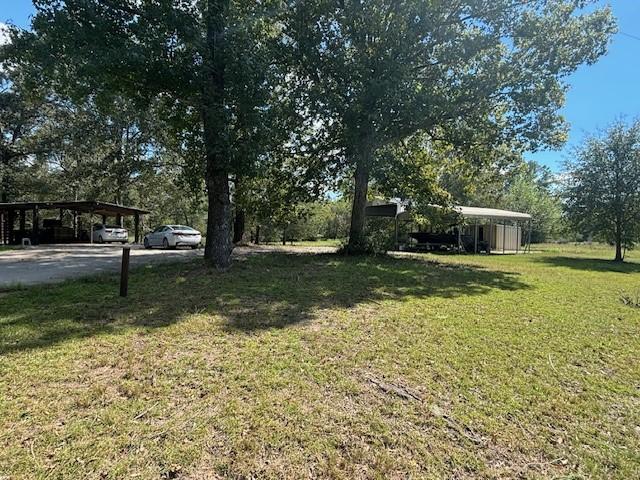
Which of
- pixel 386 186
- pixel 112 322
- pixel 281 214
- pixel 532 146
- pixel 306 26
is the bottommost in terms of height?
pixel 112 322

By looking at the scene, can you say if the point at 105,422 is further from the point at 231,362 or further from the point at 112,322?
the point at 112,322

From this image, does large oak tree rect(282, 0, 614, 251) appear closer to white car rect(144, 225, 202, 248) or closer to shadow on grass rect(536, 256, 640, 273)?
shadow on grass rect(536, 256, 640, 273)

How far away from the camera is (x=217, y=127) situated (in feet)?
25.2

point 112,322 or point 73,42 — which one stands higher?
point 73,42

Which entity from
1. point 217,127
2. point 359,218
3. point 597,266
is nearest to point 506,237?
point 597,266

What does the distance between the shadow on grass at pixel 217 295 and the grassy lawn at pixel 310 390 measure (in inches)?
2.0

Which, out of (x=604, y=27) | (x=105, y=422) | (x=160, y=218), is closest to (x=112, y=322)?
(x=105, y=422)

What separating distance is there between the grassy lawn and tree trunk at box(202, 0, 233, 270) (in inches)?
125

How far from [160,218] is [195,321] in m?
34.1

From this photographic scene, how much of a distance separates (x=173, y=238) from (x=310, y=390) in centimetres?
1564

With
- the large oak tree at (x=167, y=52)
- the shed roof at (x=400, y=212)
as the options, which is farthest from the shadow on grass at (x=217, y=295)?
the shed roof at (x=400, y=212)

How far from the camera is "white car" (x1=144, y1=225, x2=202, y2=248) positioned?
675 inches

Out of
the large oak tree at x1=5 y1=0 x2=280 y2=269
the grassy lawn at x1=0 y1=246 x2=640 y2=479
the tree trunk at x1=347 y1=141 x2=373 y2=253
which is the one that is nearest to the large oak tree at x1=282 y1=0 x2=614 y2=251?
the tree trunk at x1=347 y1=141 x2=373 y2=253

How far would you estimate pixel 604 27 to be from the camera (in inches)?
423
